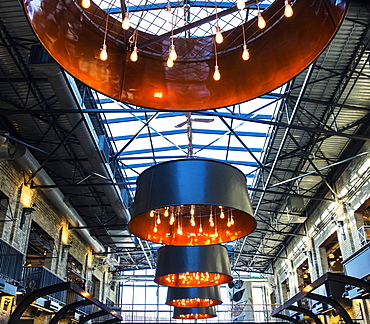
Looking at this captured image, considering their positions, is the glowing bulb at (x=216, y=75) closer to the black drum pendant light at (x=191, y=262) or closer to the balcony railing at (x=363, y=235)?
the black drum pendant light at (x=191, y=262)

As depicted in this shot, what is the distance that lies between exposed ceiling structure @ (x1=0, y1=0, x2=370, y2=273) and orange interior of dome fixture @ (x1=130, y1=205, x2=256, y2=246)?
19.6 ft

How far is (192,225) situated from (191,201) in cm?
263

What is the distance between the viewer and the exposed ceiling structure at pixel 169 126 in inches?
651

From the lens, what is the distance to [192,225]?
11.5 metres

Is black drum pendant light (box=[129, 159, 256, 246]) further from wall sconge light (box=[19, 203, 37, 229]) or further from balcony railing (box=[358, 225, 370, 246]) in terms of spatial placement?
balcony railing (box=[358, 225, 370, 246])

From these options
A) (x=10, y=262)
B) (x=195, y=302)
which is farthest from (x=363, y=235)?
(x=10, y=262)

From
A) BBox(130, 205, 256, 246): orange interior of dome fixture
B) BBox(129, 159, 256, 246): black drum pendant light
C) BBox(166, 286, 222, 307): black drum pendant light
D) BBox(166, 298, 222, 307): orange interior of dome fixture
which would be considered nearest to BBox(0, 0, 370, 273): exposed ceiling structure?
BBox(130, 205, 256, 246): orange interior of dome fixture

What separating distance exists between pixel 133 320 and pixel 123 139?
1203 inches

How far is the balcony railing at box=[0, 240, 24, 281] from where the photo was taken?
18609 mm

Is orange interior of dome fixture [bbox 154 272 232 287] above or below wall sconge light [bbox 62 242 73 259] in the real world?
below

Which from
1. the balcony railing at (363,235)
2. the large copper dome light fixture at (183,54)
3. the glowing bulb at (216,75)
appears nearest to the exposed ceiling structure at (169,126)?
the balcony railing at (363,235)

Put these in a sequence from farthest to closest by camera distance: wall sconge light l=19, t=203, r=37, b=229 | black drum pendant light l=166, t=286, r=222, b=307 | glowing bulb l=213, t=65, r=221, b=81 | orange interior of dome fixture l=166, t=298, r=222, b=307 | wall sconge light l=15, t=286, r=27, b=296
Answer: wall sconge light l=19, t=203, r=37, b=229 < orange interior of dome fixture l=166, t=298, r=222, b=307 < wall sconge light l=15, t=286, r=27, b=296 < black drum pendant light l=166, t=286, r=222, b=307 < glowing bulb l=213, t=65, r=221, b=81

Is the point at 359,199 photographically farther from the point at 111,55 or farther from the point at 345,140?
the point at 111,55

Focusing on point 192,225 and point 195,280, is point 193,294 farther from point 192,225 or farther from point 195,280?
point 192,225
